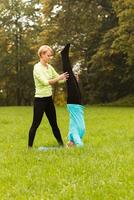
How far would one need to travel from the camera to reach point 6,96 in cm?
7175

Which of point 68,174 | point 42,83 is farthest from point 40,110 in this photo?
point 68,174

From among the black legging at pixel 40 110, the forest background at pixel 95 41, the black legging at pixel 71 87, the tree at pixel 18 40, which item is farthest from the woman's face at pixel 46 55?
the tree at pixel 18 40

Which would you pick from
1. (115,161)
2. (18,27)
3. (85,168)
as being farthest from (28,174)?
(18,27)

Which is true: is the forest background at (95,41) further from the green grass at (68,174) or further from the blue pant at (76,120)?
the green grass at (68,174)

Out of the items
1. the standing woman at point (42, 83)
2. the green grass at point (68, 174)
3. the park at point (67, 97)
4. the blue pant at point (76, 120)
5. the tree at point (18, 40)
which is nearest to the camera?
the green grass at point (68, 174)

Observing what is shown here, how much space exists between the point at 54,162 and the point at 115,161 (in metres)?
1.15

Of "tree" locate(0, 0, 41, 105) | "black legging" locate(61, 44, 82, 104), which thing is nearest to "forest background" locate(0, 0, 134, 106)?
"tree" locate(0, 0, 41, 105)

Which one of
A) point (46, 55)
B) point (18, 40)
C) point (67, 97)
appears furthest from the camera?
point (18, 40)

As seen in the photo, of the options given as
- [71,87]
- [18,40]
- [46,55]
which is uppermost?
[18,40]

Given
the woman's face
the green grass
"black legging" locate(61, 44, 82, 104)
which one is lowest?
the green grass

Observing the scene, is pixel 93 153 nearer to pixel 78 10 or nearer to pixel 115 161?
pixel 115 161

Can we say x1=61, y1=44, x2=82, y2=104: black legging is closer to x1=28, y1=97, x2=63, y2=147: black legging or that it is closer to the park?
the park

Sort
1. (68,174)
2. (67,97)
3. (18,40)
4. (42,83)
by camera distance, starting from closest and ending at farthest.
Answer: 1. (68,174)
2. (42,83)
3. (67,97)
4. (18,40)

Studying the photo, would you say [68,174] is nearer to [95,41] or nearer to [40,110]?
[40,110]
